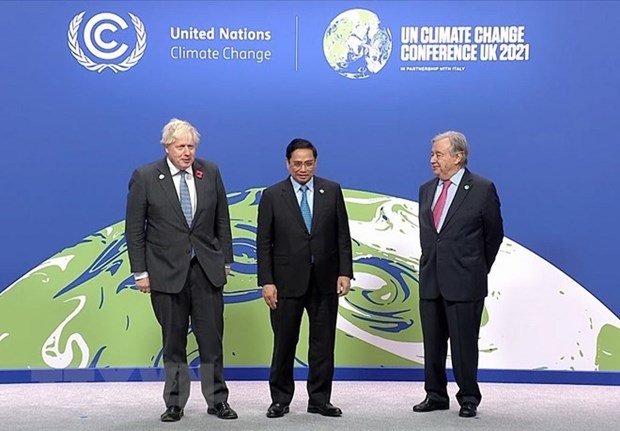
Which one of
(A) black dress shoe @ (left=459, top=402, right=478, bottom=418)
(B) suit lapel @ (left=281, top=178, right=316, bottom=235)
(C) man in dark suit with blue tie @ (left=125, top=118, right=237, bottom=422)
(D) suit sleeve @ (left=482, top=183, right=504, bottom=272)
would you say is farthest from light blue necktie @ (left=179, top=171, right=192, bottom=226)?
(A) black dress shoe @ (left=459, top=402, right=478, bottom=418)

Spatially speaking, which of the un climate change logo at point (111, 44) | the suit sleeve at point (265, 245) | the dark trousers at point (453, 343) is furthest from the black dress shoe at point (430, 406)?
the un climate change logo at point (111, 44)

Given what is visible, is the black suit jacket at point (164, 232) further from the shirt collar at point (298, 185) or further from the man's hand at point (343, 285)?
the man's hand at point (343, 285)

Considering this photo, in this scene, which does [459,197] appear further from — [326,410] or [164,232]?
[164,232]

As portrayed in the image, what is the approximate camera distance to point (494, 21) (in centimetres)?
524

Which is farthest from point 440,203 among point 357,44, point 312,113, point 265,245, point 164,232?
point 164,232

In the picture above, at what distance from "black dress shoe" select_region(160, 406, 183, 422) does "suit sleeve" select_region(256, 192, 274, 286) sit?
81 centimetres

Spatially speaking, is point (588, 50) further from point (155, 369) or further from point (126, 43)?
point (155, 369)

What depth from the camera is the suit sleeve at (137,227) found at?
425 cm

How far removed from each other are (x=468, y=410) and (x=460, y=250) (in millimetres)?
877

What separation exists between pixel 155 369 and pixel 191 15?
236 cm

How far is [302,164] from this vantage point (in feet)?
14.2

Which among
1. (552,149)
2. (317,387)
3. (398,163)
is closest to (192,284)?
(317,387)

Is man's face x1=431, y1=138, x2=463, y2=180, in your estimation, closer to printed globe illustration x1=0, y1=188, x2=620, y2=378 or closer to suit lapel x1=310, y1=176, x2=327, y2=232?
suit lapel x1=310, y1=176, x2=327, y2=232

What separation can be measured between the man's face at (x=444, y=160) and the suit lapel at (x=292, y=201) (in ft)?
2.60
